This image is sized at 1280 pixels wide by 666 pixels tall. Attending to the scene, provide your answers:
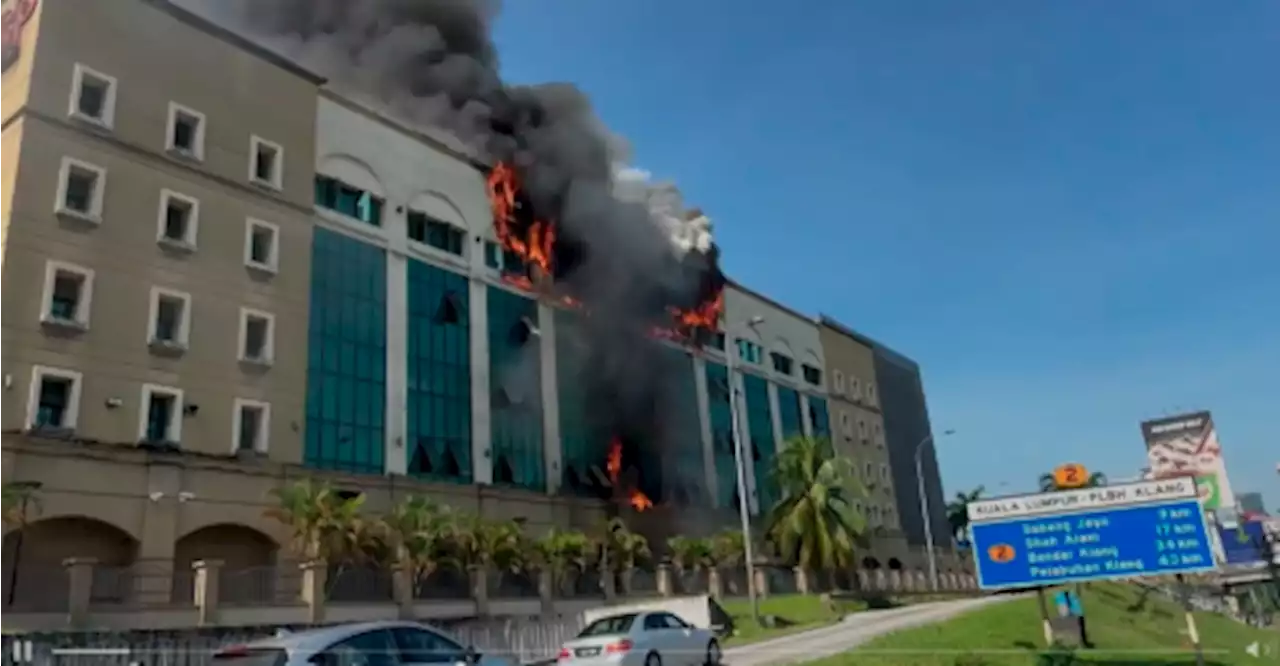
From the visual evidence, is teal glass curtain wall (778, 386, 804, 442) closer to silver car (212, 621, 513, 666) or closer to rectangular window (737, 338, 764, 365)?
rectangular window (737, 338, 764, 365)

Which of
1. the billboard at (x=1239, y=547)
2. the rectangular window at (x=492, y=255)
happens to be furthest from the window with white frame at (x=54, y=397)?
the billboard at (x=1239, y=547)

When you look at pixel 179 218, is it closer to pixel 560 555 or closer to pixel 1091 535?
pixel 560 555

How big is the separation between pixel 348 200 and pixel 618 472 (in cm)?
1818

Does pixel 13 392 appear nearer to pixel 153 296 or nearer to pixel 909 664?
pixel 153 296

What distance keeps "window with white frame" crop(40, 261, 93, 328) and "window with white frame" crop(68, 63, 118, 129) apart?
4719mm

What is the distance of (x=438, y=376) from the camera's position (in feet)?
128

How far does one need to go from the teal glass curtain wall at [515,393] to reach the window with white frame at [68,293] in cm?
1733

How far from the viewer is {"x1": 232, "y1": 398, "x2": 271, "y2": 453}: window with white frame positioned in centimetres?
3031

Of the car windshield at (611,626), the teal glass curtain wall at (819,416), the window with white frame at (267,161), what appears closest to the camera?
the car windshield at (611,626)

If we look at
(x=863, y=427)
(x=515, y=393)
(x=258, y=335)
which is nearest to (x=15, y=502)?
(x=258, y=335)

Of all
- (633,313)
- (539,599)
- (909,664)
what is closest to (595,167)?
(633,313)

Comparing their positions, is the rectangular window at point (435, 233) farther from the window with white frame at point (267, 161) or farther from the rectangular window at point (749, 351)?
the rectangular window at point (749, 351)

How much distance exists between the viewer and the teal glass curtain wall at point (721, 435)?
2190 inches

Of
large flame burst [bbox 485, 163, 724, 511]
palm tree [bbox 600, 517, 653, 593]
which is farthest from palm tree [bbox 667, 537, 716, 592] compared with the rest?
large flame burst [bbox 485, 163, 724, 511]
